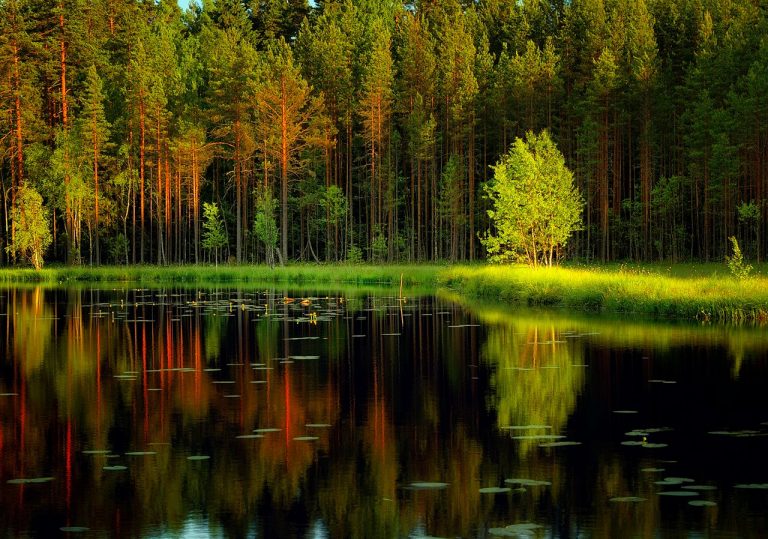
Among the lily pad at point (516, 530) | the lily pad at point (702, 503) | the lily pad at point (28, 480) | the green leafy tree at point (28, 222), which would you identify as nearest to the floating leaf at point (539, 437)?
the lily pad at point (702, 503)

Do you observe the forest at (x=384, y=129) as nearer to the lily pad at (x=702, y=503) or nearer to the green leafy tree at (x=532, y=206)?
the green leafy tree at (x=532, y=206)

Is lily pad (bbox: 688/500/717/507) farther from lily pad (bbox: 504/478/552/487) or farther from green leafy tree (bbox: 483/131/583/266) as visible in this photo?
green leafy tree (bbox: 483/131/583/266)

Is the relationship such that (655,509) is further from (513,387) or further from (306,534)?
(513,387)

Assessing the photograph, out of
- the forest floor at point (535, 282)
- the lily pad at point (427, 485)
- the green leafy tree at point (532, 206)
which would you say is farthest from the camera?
the green leafy tree at point (532, 206)

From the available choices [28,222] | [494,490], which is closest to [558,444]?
[494,490]

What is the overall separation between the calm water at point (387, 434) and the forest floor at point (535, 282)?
15.9 feet

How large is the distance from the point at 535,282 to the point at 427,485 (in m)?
36.8

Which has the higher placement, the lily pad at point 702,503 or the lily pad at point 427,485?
the lily pad at point 427,485

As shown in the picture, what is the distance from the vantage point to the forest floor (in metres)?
38.5

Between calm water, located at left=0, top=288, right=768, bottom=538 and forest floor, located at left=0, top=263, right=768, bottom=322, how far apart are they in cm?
485

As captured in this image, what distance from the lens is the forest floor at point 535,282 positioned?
38500mm

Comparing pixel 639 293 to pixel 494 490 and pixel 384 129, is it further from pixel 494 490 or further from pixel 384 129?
pixel 384 129

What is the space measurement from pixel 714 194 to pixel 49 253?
68.0 meters

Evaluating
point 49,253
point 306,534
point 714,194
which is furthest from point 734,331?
point 49,253
